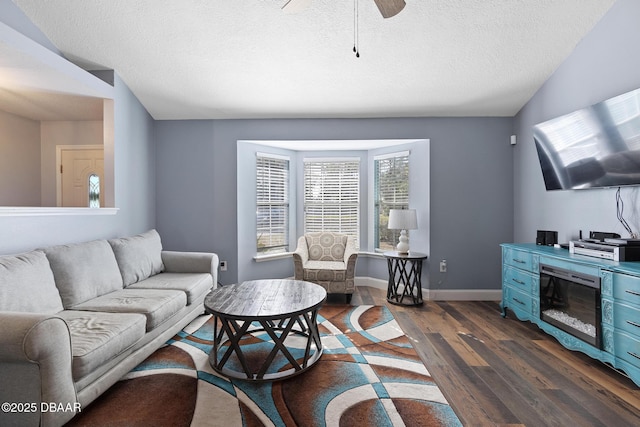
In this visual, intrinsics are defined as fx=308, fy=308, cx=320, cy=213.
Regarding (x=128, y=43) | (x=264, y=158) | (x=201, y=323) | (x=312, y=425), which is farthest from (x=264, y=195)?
(x=312, y=425)

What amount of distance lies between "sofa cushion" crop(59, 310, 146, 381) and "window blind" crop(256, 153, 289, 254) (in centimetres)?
256

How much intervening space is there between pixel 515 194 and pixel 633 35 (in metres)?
2.04

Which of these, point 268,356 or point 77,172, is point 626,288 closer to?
point 268,356

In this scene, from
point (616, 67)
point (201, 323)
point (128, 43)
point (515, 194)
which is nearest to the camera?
point (616, 67)

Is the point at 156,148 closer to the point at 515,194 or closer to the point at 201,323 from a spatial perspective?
the point at 201,323

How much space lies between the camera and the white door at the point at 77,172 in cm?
439

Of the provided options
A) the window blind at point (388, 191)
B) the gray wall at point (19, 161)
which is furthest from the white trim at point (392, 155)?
the gray wall at point (19, 161)

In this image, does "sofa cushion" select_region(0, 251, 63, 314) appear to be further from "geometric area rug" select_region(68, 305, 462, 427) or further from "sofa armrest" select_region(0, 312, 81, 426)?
"geometric area rug" select_region(68, 305, 462, 427)

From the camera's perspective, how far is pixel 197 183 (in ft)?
14.3

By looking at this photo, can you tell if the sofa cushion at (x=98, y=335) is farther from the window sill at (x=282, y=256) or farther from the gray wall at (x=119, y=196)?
the window sill at (x=282, y=256)

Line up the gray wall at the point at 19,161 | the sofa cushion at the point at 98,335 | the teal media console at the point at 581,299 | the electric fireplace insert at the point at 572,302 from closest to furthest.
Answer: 1. the sofa cushion at the point at 98,335
2. the teal media console at the point at 581,299
3. the electric fireplace insert at the point at 572,302
4. the gray wall at the point at 19,161

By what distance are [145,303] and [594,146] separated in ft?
13.3

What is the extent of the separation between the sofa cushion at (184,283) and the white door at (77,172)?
208 centimetres

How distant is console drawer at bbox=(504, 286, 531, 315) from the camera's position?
3104mm
